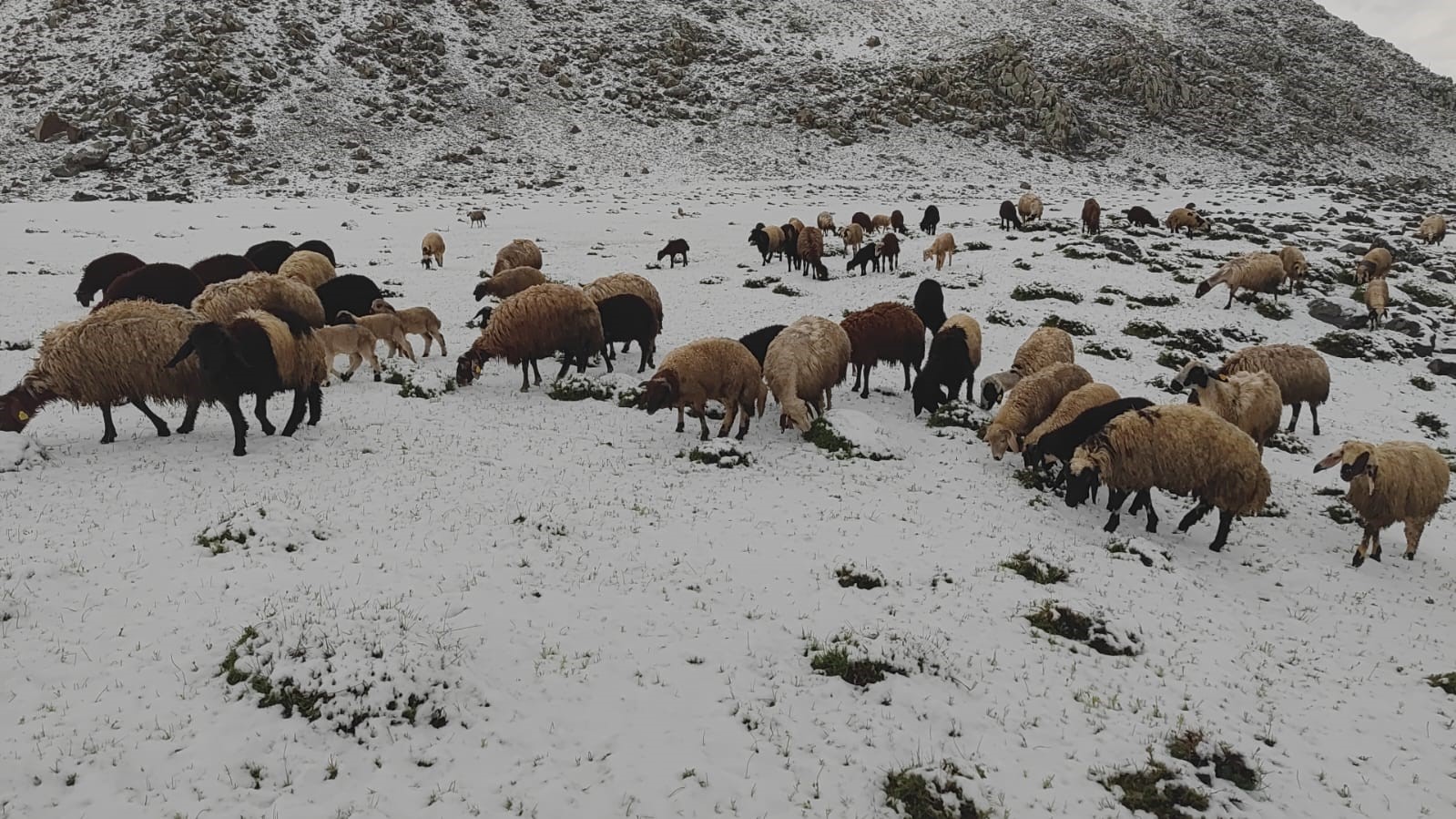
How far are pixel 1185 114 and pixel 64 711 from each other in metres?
95.5

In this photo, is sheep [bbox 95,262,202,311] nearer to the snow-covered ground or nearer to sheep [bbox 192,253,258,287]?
sheep [bbox 192,253,258,287]

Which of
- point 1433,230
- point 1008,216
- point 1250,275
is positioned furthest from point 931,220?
point 1433,230

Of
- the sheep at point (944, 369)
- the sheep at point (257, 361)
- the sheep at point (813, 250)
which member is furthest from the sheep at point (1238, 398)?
the sheep at point (813, 250)

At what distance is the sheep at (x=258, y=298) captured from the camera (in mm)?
13062

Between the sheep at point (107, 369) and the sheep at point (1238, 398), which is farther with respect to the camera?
the sheep at point (1238, 398)

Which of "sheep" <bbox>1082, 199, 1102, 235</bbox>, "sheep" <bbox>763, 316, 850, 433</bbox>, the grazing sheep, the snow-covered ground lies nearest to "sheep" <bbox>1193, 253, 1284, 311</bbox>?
"sheep" <bbox>1082, 199, 1102, 235</bbox>

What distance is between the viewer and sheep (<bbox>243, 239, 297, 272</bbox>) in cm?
1942

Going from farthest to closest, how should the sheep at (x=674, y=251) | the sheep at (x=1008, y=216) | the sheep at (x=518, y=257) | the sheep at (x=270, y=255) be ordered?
1. the sheep at (x=1008, y=216)
2. the sheep at (x=674, y=251)
3. the sheep at (x=518, y=257)
4. the sheep at (x=270, y=255)

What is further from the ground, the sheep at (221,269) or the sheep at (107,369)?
the sheep at (221,269)

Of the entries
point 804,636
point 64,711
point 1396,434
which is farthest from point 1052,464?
point 64,711

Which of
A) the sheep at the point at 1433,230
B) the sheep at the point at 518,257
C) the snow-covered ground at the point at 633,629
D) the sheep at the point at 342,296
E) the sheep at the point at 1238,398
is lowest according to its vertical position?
the snow-covered ground at the point at 633,629

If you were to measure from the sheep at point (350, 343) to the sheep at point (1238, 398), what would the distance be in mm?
14836

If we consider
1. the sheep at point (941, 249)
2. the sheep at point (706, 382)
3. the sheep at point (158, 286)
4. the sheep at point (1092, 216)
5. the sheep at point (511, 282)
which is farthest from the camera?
the sheep at point (1092, 216)

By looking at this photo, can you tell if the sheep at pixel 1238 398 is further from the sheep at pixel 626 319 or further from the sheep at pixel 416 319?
the sheep at pixel 416 319
